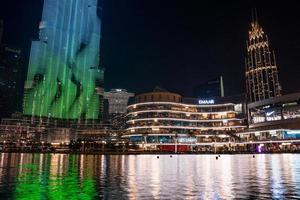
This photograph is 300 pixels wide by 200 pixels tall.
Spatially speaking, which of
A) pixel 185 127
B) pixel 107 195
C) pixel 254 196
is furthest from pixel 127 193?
pixel 185 127

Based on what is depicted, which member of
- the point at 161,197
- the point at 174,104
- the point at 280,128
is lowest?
the point at 161,197

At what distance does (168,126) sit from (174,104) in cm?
1574

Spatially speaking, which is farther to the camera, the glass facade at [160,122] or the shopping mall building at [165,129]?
the glass facade at [160,122]

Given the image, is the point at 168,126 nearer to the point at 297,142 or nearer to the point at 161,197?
the point at 297,142

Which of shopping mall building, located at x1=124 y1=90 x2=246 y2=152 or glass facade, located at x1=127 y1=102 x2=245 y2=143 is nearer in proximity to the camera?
shopping mall building, located at x1=124 y1=90 x2=246 y2=152

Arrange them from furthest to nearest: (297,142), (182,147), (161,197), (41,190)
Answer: (182,147) < (297,142) < (41,190) < (161,197)

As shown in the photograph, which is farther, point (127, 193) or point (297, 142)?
point (297, 142)

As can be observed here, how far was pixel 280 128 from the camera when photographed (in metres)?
159

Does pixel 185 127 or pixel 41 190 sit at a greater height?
pixel 185 127

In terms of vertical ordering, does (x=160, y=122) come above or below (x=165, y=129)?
above

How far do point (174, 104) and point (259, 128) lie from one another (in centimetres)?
5213

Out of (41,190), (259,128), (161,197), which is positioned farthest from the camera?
(259,128)

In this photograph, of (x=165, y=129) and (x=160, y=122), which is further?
(x=160, y=122)

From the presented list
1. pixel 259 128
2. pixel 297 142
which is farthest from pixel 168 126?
pixel 297 142
